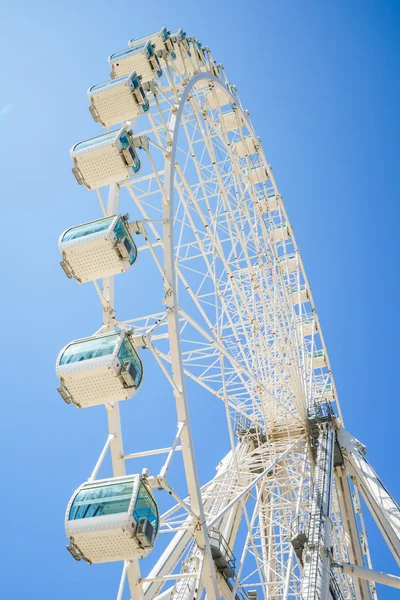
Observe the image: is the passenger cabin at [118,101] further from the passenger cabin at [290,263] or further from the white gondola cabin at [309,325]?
the white gondola cabin at [309,325]

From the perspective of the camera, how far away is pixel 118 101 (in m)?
14.3

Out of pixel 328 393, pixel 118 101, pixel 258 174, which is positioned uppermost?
pixel 258 174

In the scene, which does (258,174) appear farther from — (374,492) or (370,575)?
(370,575)

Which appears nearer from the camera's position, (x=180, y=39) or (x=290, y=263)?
(x=180, y=39)

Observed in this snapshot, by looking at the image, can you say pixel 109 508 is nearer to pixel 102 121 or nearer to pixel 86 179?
pixel 86 179

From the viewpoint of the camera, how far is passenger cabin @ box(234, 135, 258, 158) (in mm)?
23250

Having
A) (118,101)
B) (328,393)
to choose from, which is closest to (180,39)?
(118,101)

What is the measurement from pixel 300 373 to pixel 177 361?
14.0 m

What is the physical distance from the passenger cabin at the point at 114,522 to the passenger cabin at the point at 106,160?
22.2 ft

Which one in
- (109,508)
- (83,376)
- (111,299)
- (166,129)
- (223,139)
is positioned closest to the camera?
(109,508)

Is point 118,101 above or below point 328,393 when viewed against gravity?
below

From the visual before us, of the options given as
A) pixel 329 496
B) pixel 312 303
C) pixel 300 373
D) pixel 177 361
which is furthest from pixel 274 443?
pixel 177 361

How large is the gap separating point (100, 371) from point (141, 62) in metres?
9.47

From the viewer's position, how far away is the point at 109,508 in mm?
9430
